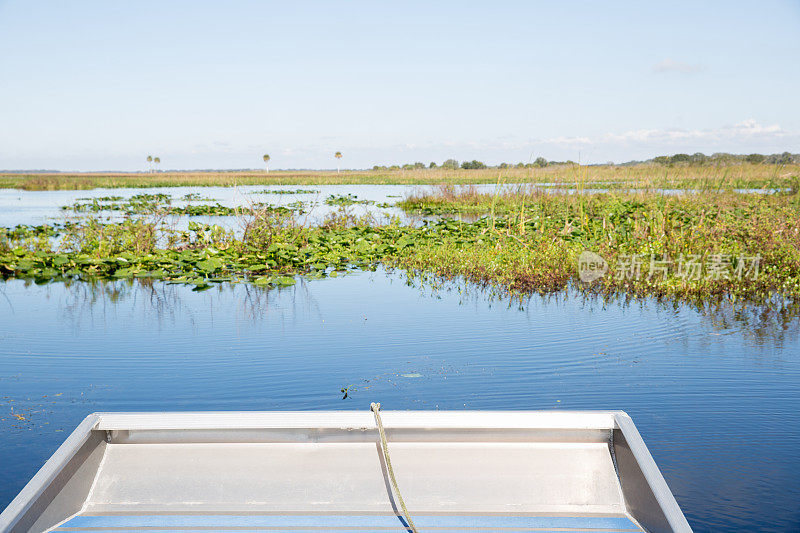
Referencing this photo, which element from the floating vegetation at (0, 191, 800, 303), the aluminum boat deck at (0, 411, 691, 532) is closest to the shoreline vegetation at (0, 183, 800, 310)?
the floating vegetation at (0, 191, 800, 303)

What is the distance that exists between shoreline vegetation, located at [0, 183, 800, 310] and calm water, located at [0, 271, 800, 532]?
96 centimetres

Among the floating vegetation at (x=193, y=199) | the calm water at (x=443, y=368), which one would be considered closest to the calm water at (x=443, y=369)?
the calm water at (x=443, y=368)

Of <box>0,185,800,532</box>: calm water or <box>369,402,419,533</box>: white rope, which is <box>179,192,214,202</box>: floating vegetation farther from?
<box>369,402,419,533</box>: white rope

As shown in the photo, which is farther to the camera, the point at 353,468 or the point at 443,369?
the point at 443,369

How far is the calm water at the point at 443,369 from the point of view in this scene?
11.7ft

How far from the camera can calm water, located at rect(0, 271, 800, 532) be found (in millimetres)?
3557

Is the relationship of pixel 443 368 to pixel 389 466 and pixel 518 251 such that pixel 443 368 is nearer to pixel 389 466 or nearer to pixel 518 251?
pixel 389 466

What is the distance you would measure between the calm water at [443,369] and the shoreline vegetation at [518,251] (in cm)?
96

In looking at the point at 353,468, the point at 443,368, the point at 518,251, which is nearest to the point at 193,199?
the point at 518,251

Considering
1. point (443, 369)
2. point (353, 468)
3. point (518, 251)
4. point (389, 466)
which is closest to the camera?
point (389, 466)

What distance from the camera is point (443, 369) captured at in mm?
4980

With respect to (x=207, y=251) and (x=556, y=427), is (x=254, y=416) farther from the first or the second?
(x=207, y=251)

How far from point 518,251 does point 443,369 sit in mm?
4379

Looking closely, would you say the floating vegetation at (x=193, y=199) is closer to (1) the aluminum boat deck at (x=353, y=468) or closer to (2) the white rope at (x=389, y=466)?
(1) the aluminum boat deck at (x=353, y=468)
